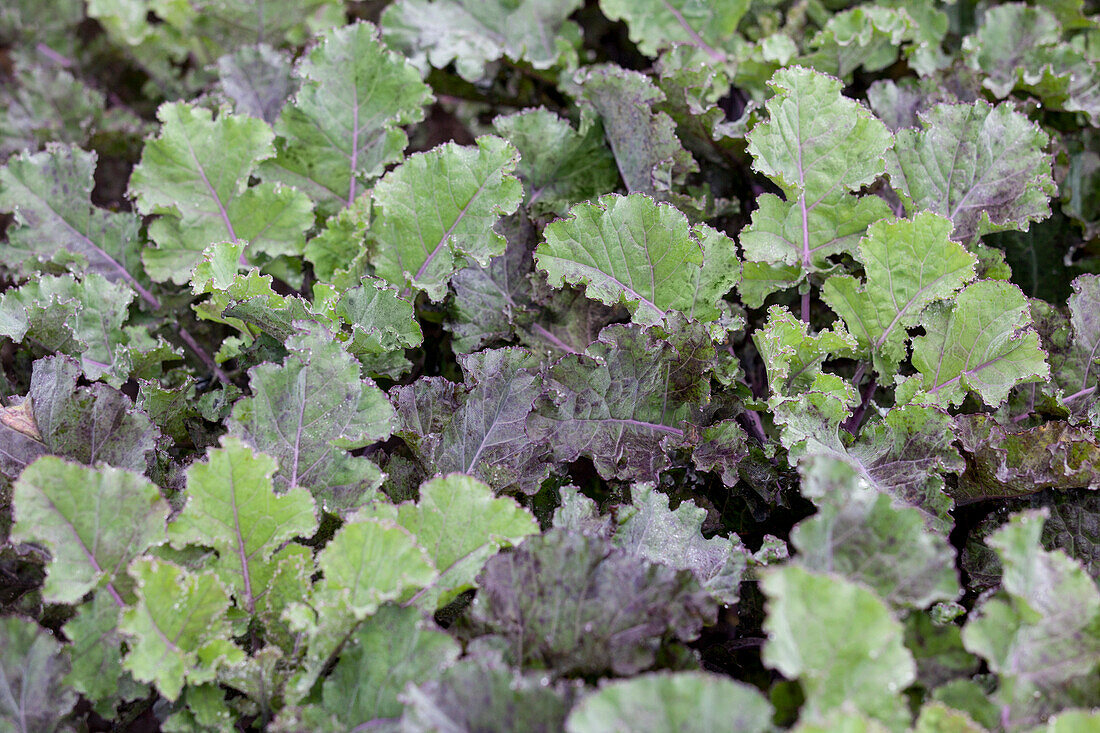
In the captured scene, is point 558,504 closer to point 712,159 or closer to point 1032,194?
point 712,159

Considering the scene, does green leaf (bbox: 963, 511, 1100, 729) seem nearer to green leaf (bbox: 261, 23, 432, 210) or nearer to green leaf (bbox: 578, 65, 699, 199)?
green leaf (bbox: 578, 65, 699, 199)

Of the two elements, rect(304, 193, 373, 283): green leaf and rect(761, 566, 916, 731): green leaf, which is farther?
rect(304, 193, 373, 283): green leaf

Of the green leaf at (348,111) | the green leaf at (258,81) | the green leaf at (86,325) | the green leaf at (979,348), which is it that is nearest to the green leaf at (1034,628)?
the green leaf at (979,348)

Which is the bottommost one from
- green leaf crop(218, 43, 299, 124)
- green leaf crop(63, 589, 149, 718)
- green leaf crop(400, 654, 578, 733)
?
green leaf crop(63, 589, 149, 718)

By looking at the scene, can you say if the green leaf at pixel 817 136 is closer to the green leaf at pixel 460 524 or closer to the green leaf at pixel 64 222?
the green leaf at pixel 460 524

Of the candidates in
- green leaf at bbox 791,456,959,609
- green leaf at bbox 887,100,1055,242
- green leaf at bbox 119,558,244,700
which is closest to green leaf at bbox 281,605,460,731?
green leaf at bbox 119,558,244,700

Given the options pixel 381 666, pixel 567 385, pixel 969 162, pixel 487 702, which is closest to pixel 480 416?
pixel 567 385

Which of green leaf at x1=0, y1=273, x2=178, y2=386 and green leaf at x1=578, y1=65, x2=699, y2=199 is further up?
green leaf at x1=578, y1=65, x2=699, y2=199
